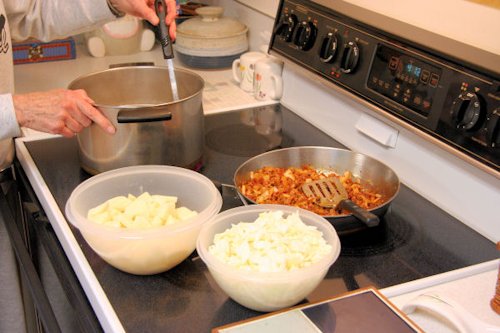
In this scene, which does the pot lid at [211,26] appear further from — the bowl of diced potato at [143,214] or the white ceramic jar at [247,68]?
the bowl of diced potato at [143,214]

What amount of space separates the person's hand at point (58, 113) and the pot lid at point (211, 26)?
0.77m

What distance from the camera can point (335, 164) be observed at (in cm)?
123

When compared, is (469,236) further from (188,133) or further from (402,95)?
(188,133)

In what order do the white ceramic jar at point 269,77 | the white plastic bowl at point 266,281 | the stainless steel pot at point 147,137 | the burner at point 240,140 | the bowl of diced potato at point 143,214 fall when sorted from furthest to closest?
the white ceramic jar at point 269,77 → the burner at point 240,140 → the stainless steel pot at point 147,137 → the bowl of diced potato at point 143,214 → the white plastic bowl at point 266,281

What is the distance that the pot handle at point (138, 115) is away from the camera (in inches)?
43.2

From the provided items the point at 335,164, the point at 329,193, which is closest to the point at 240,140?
the point at 335,164

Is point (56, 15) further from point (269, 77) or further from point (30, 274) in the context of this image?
point (30, 274)

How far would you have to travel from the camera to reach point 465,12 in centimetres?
106

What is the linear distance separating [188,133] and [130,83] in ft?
1.02

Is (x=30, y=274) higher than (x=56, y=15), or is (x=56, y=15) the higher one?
(x=56, y=15)

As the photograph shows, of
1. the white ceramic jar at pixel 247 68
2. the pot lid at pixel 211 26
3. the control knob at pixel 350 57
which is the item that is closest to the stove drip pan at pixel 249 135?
the white ceramic jar at pixel 247 68

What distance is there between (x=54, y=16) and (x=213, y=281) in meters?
0.89

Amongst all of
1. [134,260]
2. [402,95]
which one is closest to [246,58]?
[402,95]

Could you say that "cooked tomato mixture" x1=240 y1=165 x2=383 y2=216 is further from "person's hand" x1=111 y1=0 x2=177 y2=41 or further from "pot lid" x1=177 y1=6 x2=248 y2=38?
"pot lid" x1=177 y1=6 x2=248 y2=38
